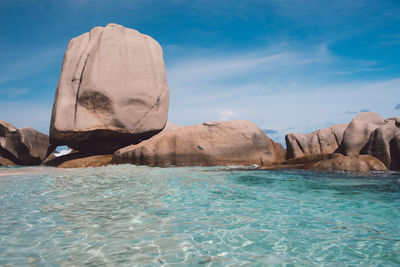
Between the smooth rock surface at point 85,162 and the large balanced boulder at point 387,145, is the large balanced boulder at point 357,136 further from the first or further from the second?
the smooth rock surface at point 85,162

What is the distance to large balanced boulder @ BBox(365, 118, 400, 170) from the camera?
8.12 meters

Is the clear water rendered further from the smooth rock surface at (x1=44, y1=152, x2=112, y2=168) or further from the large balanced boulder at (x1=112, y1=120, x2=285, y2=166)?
the smooth rock surface at (x1=44, y1=152, x2=112, y2=168)

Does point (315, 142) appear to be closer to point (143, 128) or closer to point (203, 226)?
point (143, 128)

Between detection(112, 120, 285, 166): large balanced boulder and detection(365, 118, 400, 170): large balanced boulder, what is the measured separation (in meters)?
3.42

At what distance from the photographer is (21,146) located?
A: 52.3 ft

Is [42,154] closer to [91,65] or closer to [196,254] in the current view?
[91,65]

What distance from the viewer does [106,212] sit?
390 centimetres

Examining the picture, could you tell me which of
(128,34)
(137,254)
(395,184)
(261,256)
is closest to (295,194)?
(395,184)

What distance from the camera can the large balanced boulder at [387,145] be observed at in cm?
812

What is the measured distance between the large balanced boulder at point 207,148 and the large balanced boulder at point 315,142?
2046 mm

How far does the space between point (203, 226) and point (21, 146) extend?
15862 mm

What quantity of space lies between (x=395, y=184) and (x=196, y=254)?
16.1ft

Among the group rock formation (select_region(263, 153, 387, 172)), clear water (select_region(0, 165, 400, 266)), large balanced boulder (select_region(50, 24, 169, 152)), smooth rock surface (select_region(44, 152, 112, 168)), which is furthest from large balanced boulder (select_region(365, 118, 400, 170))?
smooth rock surface (select_region(44, 152, 112, 168))

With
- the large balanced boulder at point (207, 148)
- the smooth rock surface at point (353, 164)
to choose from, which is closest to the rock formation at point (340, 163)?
the smooth rock surface at point (353, 164)
